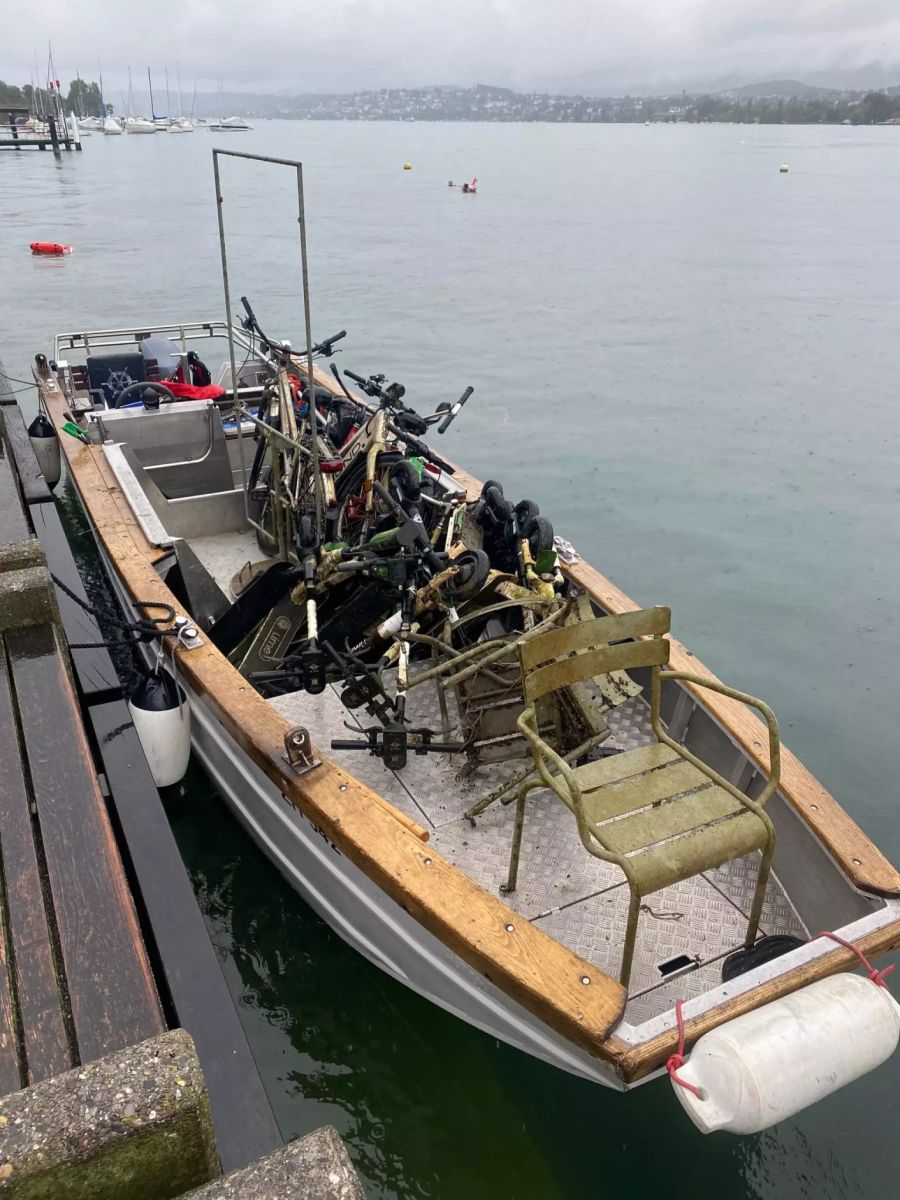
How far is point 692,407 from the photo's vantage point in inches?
485

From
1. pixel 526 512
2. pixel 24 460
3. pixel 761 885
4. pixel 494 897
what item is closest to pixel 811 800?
pixel 761 885

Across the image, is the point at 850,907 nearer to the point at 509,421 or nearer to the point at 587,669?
the point at 587,669

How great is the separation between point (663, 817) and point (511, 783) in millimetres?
885

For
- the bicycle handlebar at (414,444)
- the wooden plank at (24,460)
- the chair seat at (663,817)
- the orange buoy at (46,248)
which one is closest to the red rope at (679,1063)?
the chair seat at (663,817)

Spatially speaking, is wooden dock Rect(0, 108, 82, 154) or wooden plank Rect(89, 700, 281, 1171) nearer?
wooden plank Rect(89, 700, 281, 1171)

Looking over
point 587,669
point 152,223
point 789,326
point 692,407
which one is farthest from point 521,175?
point 587,669

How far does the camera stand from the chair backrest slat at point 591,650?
9.74ft

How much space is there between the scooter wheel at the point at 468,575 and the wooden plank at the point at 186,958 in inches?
63.3

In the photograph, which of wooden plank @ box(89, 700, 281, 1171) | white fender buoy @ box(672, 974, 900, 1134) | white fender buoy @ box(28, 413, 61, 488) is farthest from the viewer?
white fender buoy @ box(28, 413, 61, 488)

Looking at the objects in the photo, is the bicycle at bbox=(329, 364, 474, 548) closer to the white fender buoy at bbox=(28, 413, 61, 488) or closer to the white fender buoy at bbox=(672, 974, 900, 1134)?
the white fender buoy at bbox=(672, 974, 900, 1134)

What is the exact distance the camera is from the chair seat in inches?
103

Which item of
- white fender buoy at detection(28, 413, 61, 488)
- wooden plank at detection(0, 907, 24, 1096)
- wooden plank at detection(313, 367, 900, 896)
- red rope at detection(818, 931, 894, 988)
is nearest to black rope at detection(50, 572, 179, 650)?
wooden plank at detection(0, 907, 24, 1096)

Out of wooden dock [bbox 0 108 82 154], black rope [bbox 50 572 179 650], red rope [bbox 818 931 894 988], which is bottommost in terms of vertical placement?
red rope [bbox 818 931 894 988]

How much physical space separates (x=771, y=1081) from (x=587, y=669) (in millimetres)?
1388
